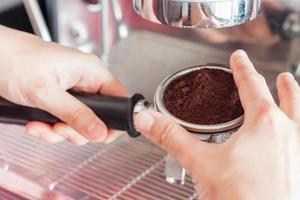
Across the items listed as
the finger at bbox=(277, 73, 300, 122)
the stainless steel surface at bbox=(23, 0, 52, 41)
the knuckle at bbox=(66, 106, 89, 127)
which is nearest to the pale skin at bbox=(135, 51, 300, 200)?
the finger at bbox=(277, 73, 300, 122)

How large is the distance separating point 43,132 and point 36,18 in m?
0.17

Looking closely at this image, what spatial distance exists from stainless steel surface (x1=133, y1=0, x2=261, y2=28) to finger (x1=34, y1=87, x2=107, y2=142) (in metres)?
0.12

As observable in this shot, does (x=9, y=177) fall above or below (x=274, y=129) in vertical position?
below

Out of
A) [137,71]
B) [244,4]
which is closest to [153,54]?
[137,71]

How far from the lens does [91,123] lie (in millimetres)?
556

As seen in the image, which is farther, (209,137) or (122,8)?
(122,8)

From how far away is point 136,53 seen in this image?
2.95 feet

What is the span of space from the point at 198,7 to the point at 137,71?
411 mm

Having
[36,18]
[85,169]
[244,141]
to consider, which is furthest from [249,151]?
[36,18]

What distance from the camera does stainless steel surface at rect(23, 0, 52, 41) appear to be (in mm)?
729

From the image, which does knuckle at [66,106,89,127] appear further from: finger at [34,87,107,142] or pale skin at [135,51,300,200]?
pale skin at [135,51,300,200]

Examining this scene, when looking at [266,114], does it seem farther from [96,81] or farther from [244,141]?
[96,81]

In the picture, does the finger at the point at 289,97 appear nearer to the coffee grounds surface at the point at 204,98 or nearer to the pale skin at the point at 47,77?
the coffee grounds surface at the point at 204,98

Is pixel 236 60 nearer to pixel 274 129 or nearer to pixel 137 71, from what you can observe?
pixel 274 129
